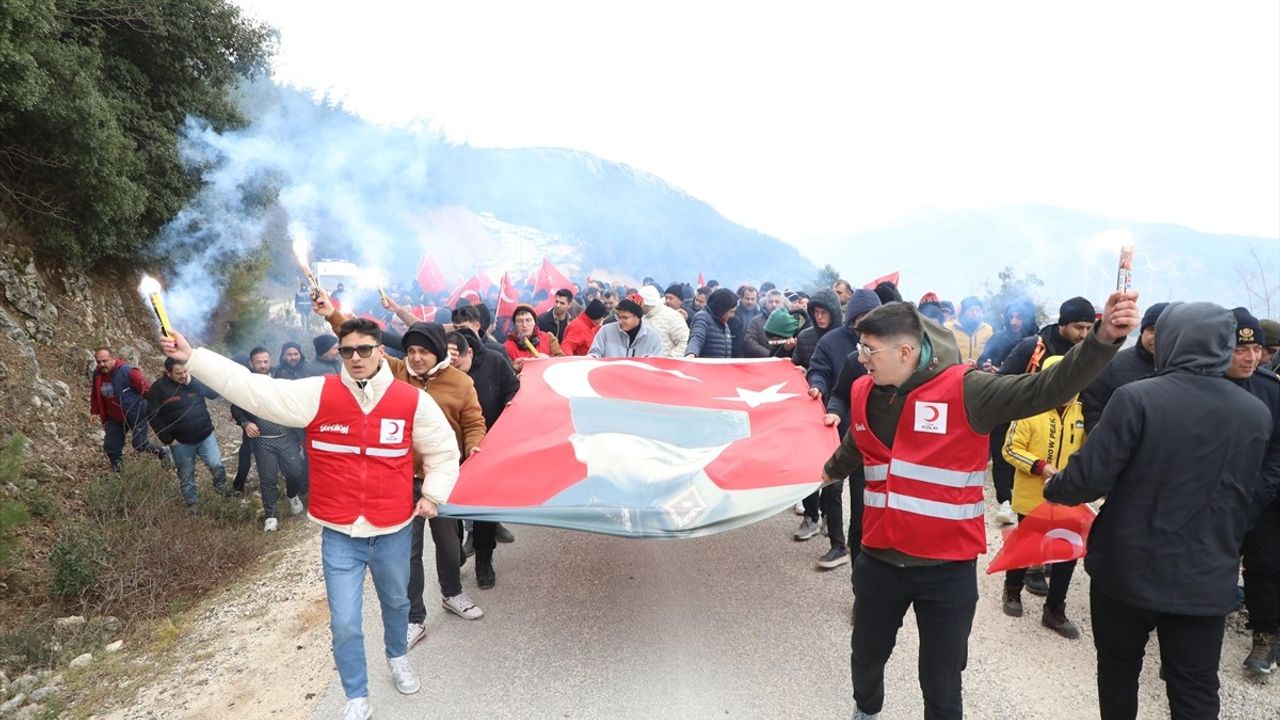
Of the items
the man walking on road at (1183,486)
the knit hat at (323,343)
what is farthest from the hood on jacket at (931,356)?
the knit hat at (323,343)

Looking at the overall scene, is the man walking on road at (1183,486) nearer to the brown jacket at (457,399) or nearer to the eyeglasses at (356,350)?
the eyeglasses at (356,350)

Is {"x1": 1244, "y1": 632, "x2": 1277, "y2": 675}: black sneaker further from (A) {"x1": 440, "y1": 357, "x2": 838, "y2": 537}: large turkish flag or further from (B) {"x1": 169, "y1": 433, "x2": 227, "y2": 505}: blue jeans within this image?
(B) {"x1": 169, "y1": 433, "x2": 227, "y2": 505}: blue jeans

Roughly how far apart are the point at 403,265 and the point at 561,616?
1671 inches

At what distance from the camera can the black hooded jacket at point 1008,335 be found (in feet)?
30.8

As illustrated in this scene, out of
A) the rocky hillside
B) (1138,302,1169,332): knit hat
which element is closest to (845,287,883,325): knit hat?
(1138,302,1169,332): knit hat

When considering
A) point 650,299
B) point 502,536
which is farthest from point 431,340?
point 650,299

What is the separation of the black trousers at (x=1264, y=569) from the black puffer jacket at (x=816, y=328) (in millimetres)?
3078

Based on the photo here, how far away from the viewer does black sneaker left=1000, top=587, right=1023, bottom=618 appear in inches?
196

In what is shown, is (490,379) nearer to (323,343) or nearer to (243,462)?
Answer: (323,343)

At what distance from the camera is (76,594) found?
5.82 metres

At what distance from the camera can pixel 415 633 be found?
4.67m

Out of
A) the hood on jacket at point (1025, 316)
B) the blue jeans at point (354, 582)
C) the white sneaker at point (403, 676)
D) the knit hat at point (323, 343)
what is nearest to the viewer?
the blue jeans at point (354, 582)

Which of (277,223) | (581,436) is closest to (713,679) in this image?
(581,436)

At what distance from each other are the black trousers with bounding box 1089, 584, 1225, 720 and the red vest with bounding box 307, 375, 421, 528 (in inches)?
133
